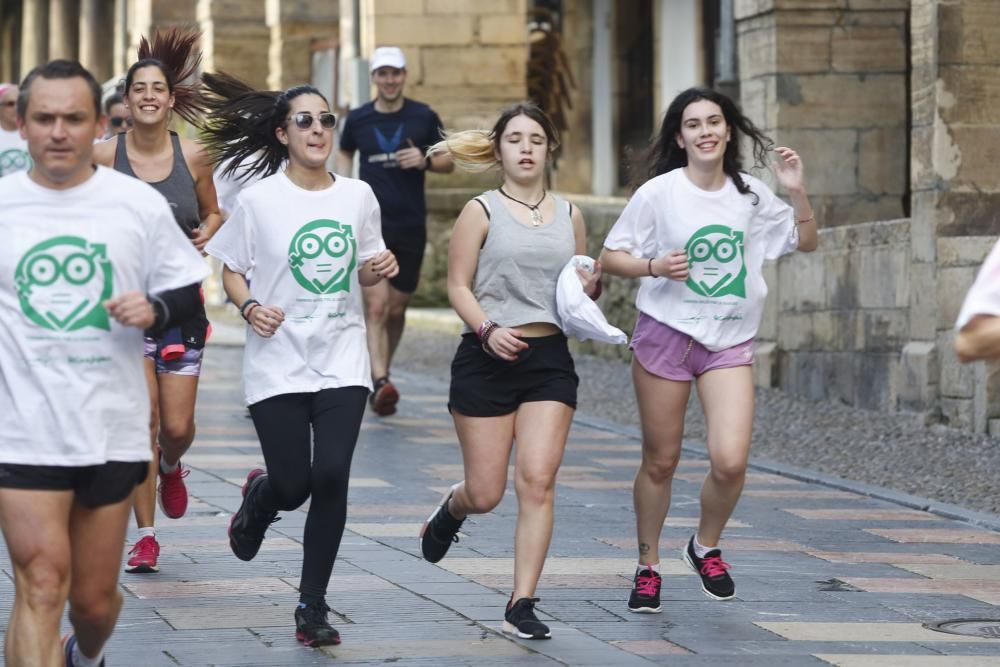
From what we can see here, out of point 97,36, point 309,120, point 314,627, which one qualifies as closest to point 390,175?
point 309,120

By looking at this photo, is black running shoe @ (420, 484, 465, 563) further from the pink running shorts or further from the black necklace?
the black necklace

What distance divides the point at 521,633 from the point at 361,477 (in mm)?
4064

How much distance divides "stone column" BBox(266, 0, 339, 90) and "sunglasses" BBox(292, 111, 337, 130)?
827 inches

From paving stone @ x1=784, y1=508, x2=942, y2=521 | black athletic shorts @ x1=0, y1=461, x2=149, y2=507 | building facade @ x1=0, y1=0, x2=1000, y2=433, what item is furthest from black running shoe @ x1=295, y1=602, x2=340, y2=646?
paving stone @ x1=784, y1=508, x2=942, y2=521

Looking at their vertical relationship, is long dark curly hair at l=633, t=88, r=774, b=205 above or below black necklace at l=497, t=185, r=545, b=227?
above

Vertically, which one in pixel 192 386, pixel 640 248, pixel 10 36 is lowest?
pixel 192 386

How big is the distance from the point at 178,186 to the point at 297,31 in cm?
2023

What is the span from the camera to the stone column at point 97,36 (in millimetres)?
Answer: 45125

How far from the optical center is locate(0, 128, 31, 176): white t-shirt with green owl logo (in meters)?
11.8

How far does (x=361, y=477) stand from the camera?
10.2 metres

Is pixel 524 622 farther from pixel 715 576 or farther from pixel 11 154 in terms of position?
pixel 11 154

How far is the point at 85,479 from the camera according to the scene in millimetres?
4891

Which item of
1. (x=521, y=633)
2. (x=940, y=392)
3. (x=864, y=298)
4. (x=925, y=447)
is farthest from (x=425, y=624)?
(x=864, y=298)

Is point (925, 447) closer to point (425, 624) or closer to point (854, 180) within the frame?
point (854, 180)
